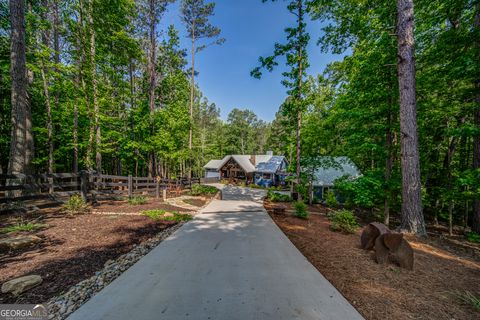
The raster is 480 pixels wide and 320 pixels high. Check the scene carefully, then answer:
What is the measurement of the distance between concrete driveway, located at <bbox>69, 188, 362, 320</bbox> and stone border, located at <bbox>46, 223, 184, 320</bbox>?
0.64 feet

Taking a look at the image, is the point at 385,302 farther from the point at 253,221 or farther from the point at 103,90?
the point at 103,90

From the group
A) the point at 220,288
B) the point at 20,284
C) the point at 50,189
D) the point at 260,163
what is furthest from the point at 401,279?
the point at 260,163

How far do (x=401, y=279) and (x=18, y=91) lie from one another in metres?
11.0

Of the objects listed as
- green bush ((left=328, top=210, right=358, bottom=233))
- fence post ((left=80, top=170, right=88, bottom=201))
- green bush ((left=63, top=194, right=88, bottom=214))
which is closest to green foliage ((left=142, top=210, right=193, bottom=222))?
green bush ((left=63, top=194, right=88, bottom=214))

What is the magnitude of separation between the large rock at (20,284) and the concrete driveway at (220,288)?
1.03 meters

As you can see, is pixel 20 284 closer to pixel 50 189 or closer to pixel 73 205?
pixel 73 205

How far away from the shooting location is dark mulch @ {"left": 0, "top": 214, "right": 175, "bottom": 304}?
2.60m

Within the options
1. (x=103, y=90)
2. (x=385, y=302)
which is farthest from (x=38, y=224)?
(x=103, y=90)

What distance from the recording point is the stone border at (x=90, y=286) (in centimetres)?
209

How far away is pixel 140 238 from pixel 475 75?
34.8 feet

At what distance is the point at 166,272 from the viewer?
2865 millimetres

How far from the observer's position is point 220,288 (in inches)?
96.7

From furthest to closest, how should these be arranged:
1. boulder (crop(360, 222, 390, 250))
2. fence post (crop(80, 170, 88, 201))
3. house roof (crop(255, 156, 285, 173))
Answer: house roof (crop(255, 156, 285, 173))
fence post (crop(80, 170, 88, 201))
boulder (crop(360, 222, 390, 250))

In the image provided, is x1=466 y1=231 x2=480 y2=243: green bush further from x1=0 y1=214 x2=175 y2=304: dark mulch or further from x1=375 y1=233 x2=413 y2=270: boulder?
x1=0 y1=214 x2=175 y2=304: dark mulch
